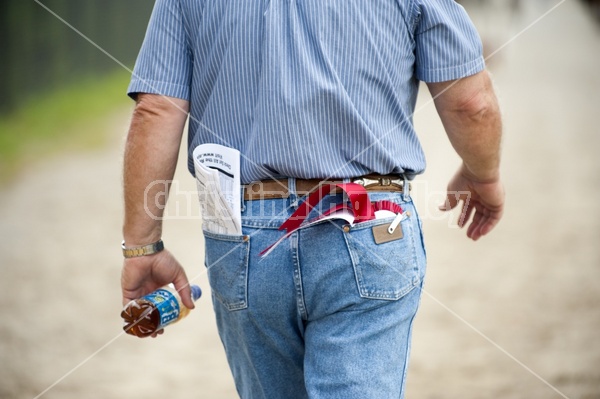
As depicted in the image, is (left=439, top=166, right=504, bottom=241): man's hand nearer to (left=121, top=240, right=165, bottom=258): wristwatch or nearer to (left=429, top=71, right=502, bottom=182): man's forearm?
(left=429, top=71, right=502, bottom=182): man's forearm

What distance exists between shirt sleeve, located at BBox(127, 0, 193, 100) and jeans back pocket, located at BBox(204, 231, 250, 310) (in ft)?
1.16

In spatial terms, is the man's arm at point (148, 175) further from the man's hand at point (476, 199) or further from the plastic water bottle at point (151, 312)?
the man's hand at point (476, 199)

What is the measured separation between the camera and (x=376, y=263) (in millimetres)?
1789

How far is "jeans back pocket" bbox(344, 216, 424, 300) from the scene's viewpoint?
178 cm

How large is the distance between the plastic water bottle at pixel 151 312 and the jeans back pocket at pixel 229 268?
0.58 ft

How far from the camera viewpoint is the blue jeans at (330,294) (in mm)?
1781

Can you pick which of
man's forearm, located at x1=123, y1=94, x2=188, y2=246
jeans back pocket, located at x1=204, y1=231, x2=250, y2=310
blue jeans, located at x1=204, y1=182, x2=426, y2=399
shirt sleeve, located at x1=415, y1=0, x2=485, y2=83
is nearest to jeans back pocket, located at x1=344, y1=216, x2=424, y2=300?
blue jeans, located at x1=204, y1=182, x2=426, y2=399

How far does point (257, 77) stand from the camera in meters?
1.83

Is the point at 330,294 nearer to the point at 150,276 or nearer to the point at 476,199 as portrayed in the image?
the point at 150,276

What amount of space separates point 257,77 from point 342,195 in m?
0.31

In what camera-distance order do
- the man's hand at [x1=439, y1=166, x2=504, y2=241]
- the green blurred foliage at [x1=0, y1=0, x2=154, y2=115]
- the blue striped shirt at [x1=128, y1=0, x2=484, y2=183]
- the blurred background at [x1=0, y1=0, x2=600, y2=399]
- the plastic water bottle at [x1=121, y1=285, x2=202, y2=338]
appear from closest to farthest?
the blue striped shirt at [x1=128, y1=0, x2=484, y2=183], the plastic water bottle at [x1=121, y1=285, x2=202, y2=338], the man's hand at [x1=439, y1=166, x2=504, y2=241], the blurred background at [x1=0, y1=0, x2=600, y2=399], the green blurred foliage at [x1=0, y1=0, x2=154, y2=115]

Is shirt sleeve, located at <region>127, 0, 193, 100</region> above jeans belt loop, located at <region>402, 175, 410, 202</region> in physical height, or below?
above

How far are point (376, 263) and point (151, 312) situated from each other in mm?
586

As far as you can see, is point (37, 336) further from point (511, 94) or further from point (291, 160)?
point (511, 94)
